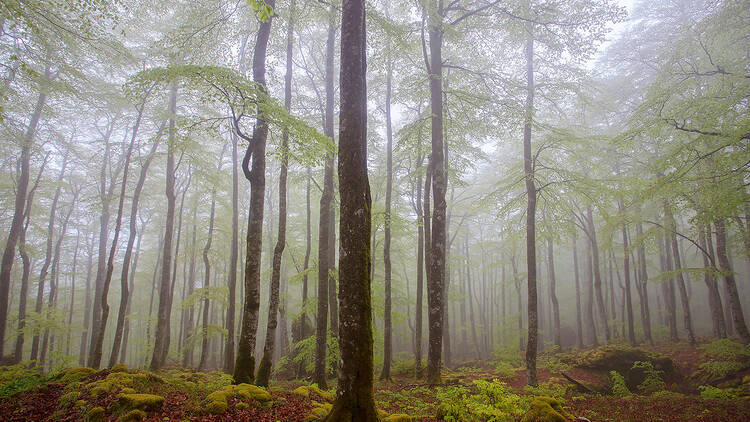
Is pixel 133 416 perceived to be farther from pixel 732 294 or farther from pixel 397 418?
pixel 732 294

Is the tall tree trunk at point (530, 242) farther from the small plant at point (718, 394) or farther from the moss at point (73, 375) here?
the moss at point (73, 375)

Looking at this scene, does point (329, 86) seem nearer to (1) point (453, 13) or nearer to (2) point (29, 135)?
(1) point (453, 13)

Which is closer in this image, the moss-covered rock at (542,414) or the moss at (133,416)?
the moss at (133,416)

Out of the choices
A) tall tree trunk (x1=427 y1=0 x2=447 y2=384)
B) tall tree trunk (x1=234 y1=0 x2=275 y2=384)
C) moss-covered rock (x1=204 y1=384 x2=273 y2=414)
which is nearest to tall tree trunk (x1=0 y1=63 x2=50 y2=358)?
tall tree trunk (x1=234 y1=0 x2=275 y2=384)

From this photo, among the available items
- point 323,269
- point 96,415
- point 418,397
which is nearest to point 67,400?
point 96,415

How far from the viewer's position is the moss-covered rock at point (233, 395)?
5238 millimetres

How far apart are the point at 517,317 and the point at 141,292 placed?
1440 inches

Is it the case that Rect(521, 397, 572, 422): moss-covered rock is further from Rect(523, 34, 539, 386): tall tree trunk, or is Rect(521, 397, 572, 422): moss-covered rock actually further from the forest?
Rect(523, 34, 539, 386): tall tree trunk

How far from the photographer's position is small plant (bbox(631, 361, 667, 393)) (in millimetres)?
11081

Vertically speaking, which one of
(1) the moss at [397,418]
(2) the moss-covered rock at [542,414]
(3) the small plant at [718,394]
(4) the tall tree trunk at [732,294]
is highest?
(4) the tall tree trunk at [732,294]

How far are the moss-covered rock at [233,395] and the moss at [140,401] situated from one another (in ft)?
2.43

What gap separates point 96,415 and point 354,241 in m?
4.69

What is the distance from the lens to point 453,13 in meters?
13.0

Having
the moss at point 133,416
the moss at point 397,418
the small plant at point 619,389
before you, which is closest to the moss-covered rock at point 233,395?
the moss at point 133,416
